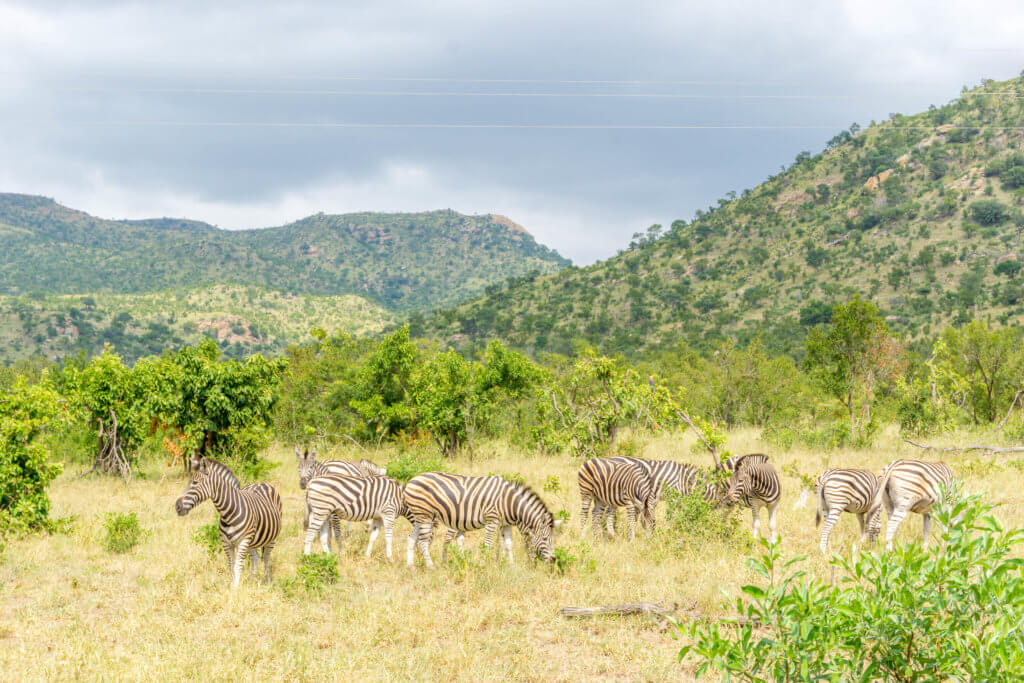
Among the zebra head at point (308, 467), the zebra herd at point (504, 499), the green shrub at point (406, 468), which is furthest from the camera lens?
the green shrub at point (406, 468)

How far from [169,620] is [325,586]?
185 cm

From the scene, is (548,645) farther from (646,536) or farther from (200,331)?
(200,331)

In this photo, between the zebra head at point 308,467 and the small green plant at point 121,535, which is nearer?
the small green plant at point 121,535

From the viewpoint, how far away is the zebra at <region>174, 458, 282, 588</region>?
26.5 feet

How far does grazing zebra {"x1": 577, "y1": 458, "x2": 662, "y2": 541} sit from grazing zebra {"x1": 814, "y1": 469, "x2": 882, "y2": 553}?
104 inches

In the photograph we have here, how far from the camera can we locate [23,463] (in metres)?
11.7

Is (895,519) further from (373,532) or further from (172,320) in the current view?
(172,320)

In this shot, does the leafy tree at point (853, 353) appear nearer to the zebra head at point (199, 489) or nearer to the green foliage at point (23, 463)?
the zebra head at point (199, 489)

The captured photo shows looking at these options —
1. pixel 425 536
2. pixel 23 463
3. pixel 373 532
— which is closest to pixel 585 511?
pixel 425 536

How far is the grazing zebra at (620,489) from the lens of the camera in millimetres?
10422

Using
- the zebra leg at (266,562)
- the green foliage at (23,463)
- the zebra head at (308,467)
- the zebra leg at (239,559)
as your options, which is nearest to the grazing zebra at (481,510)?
the zebra leg at (266,562)

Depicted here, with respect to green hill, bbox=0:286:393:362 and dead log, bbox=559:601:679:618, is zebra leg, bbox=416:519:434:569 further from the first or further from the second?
green hill, bbox=0:286:393:362

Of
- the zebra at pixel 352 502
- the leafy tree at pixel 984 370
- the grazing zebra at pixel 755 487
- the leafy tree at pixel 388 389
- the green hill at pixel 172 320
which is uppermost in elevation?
the green hill at pixel 172 320

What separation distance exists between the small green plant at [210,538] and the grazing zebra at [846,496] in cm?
961
